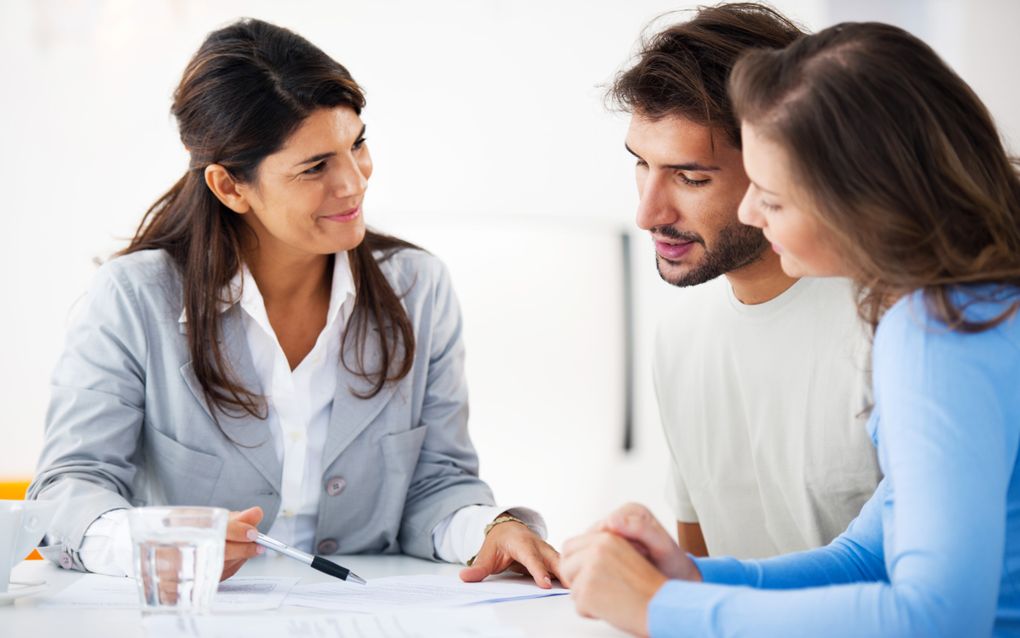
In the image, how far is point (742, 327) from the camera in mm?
1568

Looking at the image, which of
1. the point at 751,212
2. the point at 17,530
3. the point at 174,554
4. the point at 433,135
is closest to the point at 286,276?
the point at 17,530

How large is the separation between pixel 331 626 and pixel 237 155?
884 millimetres

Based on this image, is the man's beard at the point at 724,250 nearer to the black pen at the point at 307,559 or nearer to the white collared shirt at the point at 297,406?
the white collared shirt at the point at 297,406

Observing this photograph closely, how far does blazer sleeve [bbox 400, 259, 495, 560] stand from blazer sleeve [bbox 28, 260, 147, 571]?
417mm

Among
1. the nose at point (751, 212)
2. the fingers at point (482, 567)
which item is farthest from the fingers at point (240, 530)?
the nose at point (751, 212)

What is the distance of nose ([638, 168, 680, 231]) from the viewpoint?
4.81 ft

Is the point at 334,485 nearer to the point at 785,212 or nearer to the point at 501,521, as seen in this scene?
the point at 501,521

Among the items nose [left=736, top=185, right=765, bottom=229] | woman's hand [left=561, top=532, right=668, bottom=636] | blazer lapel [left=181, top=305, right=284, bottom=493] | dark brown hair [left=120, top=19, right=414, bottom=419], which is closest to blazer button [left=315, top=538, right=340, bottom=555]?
blazer lapel [left=181, top=305, right=284, bottom=493]

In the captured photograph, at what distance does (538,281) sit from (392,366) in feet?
3.41

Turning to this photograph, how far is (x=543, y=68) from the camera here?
3051 millimetres

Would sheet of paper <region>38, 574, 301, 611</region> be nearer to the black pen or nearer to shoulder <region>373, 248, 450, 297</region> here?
the black pen

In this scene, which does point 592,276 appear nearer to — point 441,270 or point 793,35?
point 441,270

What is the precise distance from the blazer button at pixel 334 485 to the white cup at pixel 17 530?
0.50 m

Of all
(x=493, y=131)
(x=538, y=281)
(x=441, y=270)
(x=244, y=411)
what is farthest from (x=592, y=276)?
(x=244, y=411)
